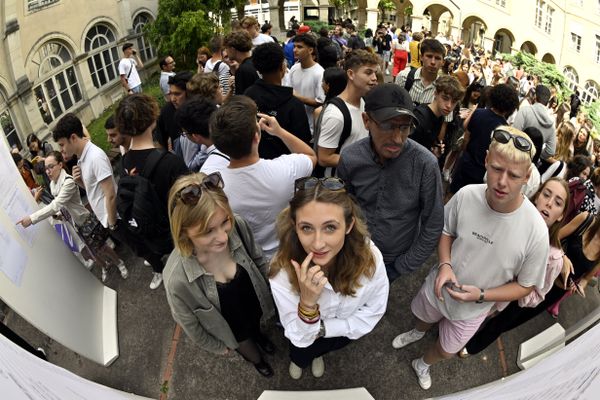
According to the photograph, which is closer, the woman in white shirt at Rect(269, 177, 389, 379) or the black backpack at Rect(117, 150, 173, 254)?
the woman in white shirt at Rect(269, 177, 389, 379)

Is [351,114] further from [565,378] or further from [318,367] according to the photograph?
[565,378]

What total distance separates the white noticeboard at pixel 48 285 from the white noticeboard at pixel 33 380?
0.78 ft

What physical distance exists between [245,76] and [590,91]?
2.85 metres

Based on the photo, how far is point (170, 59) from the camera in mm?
1434

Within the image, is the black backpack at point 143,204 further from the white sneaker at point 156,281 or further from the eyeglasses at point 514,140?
the eyeglasses at point 514,140

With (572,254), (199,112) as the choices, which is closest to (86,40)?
(199,112)

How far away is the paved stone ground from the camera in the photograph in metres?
1.41

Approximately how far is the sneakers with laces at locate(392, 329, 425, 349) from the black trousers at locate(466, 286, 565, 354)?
0.24 metres

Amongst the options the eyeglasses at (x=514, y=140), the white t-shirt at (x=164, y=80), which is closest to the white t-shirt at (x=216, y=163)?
the white t-shirt at (x=164, y=80)

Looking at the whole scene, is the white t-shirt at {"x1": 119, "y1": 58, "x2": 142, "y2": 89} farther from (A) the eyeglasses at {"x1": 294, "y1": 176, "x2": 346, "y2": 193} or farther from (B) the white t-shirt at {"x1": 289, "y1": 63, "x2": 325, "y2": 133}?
(B) the white t-shirt at {"x1": 289, "y1": 63, "x2": 325, "y2": 133}

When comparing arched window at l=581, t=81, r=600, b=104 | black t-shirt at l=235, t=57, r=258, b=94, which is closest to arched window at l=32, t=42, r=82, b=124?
arched window at l=581, t=81, r=600, b=104

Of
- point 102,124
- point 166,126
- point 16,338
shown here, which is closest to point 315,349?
point 16,338

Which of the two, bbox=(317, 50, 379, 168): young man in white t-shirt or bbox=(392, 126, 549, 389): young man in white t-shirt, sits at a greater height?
bbox=(317, 50, 379, 168): young man in white t-shirt

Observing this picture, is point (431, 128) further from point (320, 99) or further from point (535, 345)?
point (535, 345)
